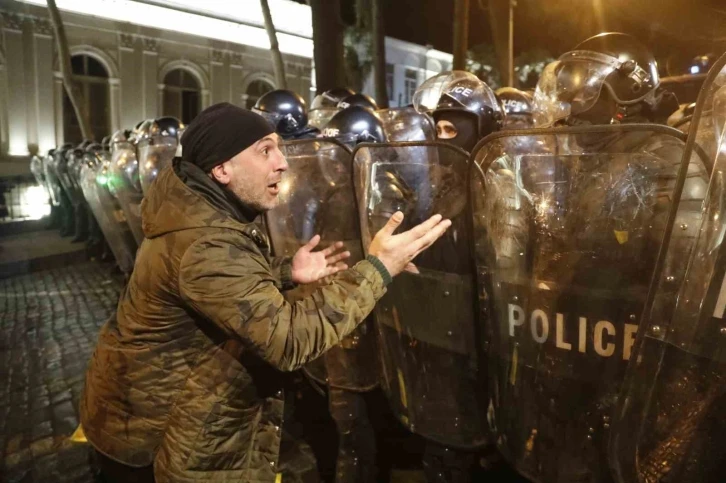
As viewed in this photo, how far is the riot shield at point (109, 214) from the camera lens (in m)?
8.16

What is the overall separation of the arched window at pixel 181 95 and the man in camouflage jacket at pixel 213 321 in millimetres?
26465

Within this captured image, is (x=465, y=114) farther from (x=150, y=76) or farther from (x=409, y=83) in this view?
(x=409, y=83)

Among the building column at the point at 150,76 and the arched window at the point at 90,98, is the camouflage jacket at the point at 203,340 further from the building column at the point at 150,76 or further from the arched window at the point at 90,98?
the building column at the point at 150,76

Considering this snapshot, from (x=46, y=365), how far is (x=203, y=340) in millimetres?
4642

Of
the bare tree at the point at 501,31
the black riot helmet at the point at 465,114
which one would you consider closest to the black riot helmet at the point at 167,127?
the bare tree at the point at 501,31

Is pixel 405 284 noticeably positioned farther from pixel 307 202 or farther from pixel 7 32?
pixel 7 32

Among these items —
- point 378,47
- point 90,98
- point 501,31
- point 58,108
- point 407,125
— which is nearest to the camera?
point 407,125

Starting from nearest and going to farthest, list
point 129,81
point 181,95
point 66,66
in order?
point 66,66, point 129,81, point 181,95

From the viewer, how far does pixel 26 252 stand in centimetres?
1173

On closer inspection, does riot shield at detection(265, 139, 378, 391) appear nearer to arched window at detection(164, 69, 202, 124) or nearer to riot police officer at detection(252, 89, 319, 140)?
riot police officer at detection(252, 89, 319, 140)

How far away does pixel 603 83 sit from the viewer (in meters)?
3.69

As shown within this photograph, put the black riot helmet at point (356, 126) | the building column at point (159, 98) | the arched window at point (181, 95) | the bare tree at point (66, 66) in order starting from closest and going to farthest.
A: the black riot helmet at point (356, 126) → the bare tree at point (66, 66) → the building column at point (159, 98) → the arched window at point (181, 95)

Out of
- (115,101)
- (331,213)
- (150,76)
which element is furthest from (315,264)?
(150,76)

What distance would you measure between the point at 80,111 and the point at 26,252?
7.24m
